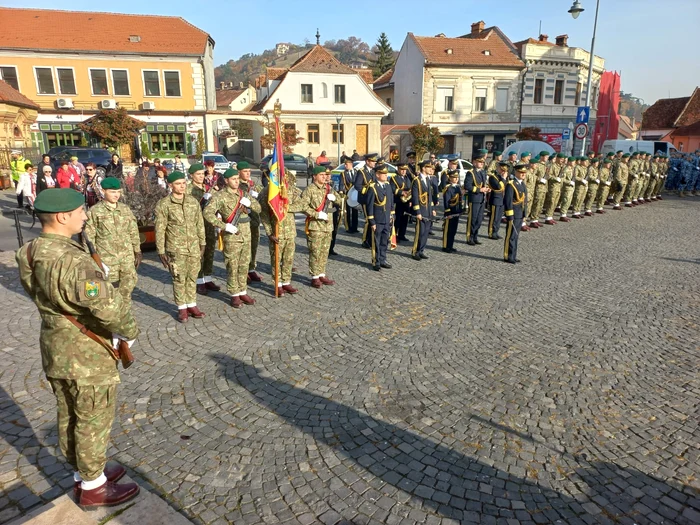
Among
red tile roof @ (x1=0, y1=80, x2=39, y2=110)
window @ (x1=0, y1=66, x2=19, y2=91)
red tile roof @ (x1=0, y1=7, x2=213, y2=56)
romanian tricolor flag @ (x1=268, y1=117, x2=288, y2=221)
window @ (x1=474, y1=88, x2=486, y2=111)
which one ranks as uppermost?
red tile roof @ (x1=0, y1=7, x2=213, y2=56)

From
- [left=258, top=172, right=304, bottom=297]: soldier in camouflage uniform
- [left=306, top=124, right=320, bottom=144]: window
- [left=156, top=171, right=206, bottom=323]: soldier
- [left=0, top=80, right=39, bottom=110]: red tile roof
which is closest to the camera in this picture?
[left=156, top=171, right=206, bottom=323]: soldier

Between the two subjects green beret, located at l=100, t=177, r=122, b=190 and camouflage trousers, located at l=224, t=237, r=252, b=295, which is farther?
camouflage trousers, located at l=224, t=237, r=252, b=295

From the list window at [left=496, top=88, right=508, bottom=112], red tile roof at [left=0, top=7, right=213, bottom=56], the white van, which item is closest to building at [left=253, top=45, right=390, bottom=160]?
red tile roof at [left=0, top=7, right=213, bottom=56]

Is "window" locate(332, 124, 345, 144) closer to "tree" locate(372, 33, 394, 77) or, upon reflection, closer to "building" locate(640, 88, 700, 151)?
"tree" locate(372, 33, 394, 77)

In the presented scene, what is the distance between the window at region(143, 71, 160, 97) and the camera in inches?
1278

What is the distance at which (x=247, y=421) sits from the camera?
4.24 metres

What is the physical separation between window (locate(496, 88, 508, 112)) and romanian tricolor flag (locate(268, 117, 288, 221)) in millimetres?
35745

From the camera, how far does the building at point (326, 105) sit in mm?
36812

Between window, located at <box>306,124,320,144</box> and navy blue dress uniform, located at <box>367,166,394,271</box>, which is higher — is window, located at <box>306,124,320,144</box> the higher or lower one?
the higher one

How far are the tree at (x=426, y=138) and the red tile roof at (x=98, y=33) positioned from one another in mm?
16525

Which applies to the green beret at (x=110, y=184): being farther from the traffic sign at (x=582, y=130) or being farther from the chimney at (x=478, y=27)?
the chimney at (x=478, y=27)

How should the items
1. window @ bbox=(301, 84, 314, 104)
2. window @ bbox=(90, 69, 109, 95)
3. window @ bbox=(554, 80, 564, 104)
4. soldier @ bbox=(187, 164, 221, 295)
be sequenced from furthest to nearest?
window @ bbox=(554, 80, 564, 104) < window @ bbox=(301, 84, 314, 104) < window @ bbox=(90, 69, 109, 95) < soldier @ bbox=(187, 164, 221, 295)

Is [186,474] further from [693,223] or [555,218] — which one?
[693,223]

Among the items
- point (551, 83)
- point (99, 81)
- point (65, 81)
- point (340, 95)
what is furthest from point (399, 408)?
point (551, 83)
